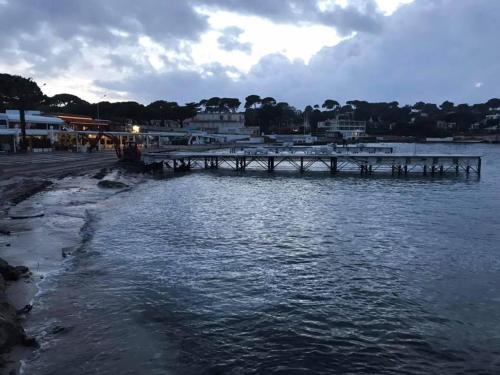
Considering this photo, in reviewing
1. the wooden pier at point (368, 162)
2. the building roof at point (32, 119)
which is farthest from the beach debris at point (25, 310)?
the building roof at point (32, 119)

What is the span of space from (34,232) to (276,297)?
13282mm

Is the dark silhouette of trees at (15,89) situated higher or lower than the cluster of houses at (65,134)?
higher

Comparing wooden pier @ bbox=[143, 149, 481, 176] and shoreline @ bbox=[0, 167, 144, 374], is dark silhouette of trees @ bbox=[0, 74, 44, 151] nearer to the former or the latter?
wooden pier @ bbox=[143, 149, 481, 176]

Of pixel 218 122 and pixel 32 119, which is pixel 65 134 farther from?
pixel 218 122

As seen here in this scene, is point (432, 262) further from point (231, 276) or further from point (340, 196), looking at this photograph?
point (340, 196)

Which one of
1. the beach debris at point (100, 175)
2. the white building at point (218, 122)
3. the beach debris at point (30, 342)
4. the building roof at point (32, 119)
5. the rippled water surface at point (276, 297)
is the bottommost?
the rippled water surface at point (276, 297)

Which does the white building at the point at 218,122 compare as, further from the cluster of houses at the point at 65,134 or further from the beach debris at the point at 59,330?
the beach debris at the point at 59,330

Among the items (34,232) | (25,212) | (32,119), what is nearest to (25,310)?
(34,232)

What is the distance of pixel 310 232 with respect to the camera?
75.4 feet

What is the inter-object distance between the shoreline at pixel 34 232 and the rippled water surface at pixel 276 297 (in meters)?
0.50

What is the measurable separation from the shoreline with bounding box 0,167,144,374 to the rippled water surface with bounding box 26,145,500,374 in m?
0.50

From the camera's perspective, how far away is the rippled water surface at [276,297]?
9.86m

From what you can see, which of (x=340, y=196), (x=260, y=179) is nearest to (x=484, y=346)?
(x=340, y=196)

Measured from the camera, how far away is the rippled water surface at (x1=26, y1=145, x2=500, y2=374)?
986 cm
